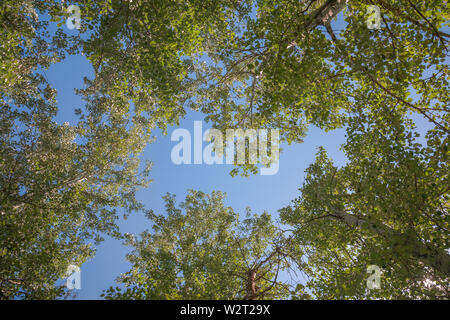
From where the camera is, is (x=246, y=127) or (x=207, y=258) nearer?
(x=207, y=258)

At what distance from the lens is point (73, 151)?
36.4 ft

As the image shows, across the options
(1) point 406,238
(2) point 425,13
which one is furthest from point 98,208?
(2) point 425,13

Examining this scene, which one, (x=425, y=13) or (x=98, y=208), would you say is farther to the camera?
(x=98, y=208)

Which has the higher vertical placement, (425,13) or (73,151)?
(425,13)

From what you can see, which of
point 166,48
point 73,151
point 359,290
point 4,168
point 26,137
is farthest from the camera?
point 73,151

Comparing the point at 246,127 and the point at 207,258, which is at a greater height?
the point at 246,127

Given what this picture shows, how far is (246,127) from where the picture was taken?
10.9 metres

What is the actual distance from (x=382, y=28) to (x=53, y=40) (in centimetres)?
Answer: 1256

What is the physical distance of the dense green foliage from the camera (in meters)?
4.93

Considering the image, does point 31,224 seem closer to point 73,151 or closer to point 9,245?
point 9,245

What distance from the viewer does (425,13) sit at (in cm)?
546

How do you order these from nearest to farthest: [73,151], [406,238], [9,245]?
[406,238], [9,245], [73,151]

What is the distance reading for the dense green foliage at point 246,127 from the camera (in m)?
4.93
